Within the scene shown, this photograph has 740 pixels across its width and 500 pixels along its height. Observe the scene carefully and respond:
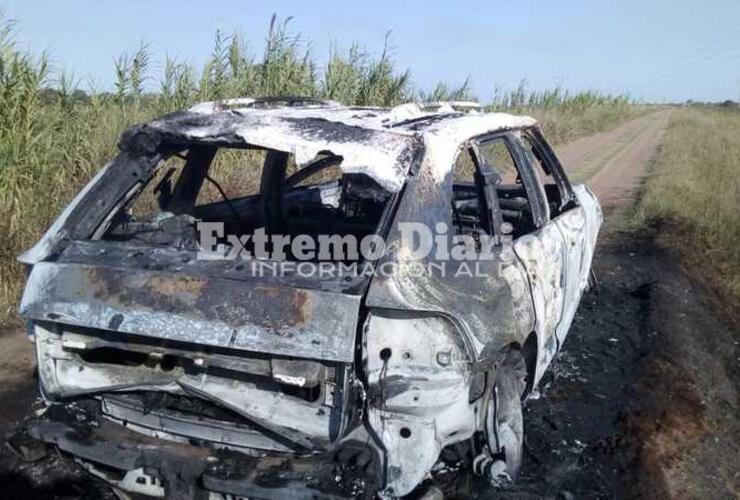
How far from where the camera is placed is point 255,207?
4.38 metres

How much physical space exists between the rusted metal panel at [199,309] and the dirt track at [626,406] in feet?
3.43

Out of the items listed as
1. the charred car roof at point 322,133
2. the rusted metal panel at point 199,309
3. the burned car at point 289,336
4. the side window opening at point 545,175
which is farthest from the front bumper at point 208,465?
the side window opening at point 545,175

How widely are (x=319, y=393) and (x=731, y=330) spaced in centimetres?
464

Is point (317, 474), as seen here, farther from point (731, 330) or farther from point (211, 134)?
point (731, 330)

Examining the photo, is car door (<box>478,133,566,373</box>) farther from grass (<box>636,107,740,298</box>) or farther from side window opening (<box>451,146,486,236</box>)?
grass (<box>636,107,740,298</box>)

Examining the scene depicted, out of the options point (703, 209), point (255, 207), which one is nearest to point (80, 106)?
point (255, 207)

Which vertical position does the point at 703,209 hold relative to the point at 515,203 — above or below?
below

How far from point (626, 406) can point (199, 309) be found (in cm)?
290

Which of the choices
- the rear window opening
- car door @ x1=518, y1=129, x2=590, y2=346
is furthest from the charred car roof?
car door @ x1=518, y1=129, x2=590, y2=346

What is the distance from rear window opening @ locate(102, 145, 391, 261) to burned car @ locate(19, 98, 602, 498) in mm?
193

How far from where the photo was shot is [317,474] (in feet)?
8.25

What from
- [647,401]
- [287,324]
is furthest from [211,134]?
[647,401]

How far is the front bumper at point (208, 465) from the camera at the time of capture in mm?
2467

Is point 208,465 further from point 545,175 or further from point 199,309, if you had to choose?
point 545,175
